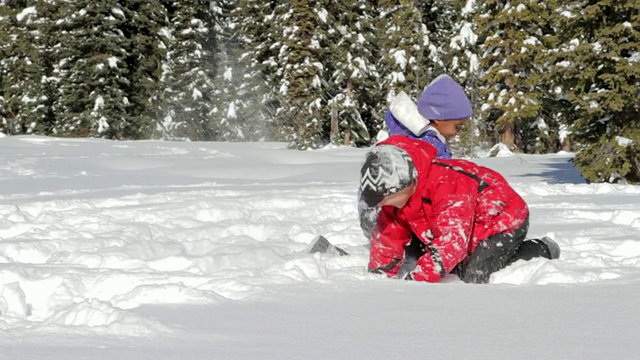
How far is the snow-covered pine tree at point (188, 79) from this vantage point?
37281 mm

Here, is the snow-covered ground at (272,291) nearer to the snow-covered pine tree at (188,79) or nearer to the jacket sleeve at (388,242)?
the jacket sleeve at (388,242)

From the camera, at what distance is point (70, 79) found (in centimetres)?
3462

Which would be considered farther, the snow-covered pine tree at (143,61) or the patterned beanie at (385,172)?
the snow-covered pine tree at (143,61)

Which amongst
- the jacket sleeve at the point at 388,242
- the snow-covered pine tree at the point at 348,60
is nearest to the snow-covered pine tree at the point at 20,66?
the snow-covered pine tree at the point at 348,60

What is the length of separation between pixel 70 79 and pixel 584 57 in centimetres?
2841

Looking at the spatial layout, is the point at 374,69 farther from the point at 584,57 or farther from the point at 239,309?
the point at 239,309

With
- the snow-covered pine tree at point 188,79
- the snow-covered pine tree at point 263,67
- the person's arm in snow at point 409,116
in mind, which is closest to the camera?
the person's arm in snow at point 409,116

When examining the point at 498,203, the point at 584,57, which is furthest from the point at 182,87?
the point at 498,203

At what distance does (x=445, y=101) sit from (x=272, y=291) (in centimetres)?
189

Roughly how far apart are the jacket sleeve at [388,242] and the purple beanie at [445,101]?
848mm

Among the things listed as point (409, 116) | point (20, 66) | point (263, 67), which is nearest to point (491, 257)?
point (409, 116)

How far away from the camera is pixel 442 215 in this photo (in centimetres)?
357

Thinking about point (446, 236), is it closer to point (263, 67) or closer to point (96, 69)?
point (96, 69)

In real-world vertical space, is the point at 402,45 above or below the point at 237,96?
above
